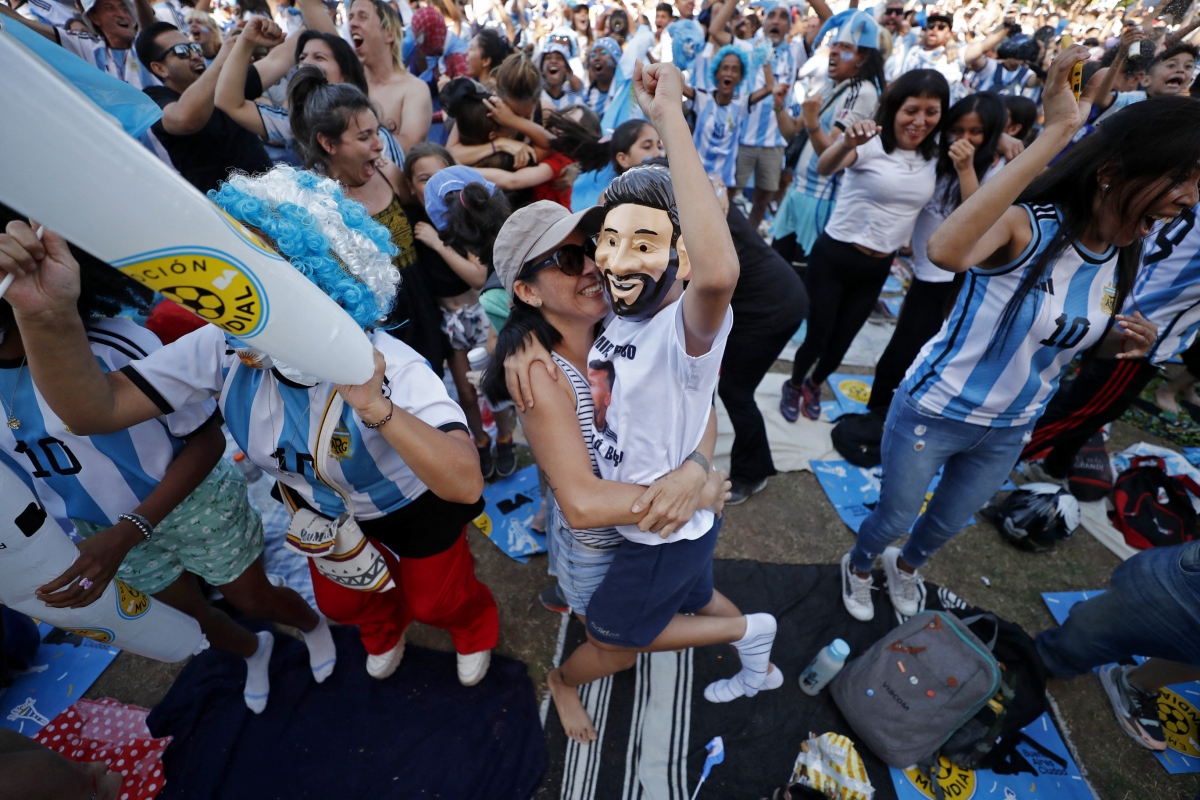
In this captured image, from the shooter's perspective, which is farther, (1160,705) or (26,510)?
(1160,705)

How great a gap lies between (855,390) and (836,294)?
1.13 metres

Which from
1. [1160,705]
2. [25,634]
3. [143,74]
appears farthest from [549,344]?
[143,74]

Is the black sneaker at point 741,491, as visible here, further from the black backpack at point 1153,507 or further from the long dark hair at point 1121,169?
the black backpack at point 1153,507

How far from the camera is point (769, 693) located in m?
2.39

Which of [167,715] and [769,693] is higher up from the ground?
[167,715]

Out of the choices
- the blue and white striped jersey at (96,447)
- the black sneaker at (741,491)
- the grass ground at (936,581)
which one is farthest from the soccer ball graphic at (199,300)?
the black sneaker at (741,491)

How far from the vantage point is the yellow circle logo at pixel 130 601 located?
65.4 inches

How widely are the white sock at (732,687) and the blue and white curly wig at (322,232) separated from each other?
2000 mm

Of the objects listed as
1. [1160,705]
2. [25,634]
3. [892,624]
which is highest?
[25,634]

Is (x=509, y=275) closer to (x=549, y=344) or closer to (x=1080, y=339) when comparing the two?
(x=549, y=344)

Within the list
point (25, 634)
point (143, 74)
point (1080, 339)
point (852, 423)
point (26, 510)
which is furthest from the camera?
point (143, 74)

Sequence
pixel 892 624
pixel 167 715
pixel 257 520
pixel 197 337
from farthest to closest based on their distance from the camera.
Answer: pixel 892 624 → pixel 167 715 → pixel 257 520 → pixel 197 337

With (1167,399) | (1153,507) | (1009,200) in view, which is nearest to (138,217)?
(1009,200)

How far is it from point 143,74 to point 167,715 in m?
4.69
